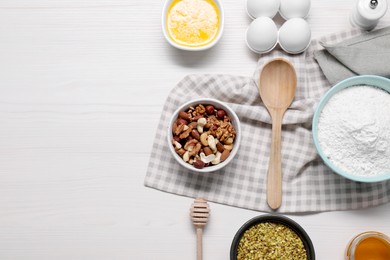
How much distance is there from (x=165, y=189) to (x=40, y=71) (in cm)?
45

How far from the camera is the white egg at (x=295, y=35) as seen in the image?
1.17 metres

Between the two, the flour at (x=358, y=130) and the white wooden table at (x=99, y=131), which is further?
the white wooden table at (x=99, y=131)

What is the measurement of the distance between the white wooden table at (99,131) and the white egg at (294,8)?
0.06 meters

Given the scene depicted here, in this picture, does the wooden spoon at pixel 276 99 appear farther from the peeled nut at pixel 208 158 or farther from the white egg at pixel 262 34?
the peeled nut at pixel 208 158

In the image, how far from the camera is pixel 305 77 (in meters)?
1.23

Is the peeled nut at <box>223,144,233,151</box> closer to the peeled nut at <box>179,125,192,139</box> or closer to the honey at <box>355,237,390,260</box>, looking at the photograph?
the peeled nut at <box>179,125,192,139</box>

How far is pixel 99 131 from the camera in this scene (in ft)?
4.10

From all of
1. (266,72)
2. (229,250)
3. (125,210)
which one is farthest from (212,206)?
(266,72)

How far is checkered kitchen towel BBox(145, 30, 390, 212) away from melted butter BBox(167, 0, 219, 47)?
3.8 inches

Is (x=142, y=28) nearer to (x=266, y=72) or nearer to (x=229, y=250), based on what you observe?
(x=266, y=72)

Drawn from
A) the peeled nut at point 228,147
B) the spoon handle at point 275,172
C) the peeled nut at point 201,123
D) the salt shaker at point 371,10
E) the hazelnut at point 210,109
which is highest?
the salt shaker at point 371,10

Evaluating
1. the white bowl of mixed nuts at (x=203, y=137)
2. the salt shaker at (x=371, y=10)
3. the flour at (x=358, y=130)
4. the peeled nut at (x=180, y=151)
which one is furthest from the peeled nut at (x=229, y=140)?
the salt shaker at (x=371, y=10)

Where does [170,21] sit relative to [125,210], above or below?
above

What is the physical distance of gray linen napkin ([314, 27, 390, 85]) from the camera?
46.7 inches
